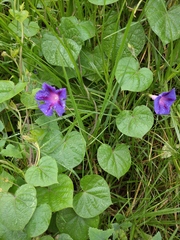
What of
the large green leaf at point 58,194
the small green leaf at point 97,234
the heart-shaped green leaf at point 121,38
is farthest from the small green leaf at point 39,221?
the heart-shaped green leaf at point 121,38

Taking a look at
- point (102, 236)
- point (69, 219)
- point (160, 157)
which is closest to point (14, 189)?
point (69, 219)

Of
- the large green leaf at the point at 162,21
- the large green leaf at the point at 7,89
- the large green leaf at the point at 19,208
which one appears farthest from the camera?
the large green leaf at the point at 162,21

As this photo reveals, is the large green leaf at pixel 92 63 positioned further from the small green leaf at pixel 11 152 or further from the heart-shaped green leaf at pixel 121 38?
the small green leaf at pixel 11 152

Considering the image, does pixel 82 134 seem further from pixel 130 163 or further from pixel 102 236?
pixel 102 236

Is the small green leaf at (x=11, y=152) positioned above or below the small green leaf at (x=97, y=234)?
above

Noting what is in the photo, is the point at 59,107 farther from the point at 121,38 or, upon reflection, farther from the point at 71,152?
the point at 121,38

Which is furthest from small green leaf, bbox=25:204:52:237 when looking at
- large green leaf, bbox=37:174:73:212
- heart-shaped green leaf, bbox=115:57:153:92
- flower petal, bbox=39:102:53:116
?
heart-shaped green leaf, bbox=115:57:153:92
